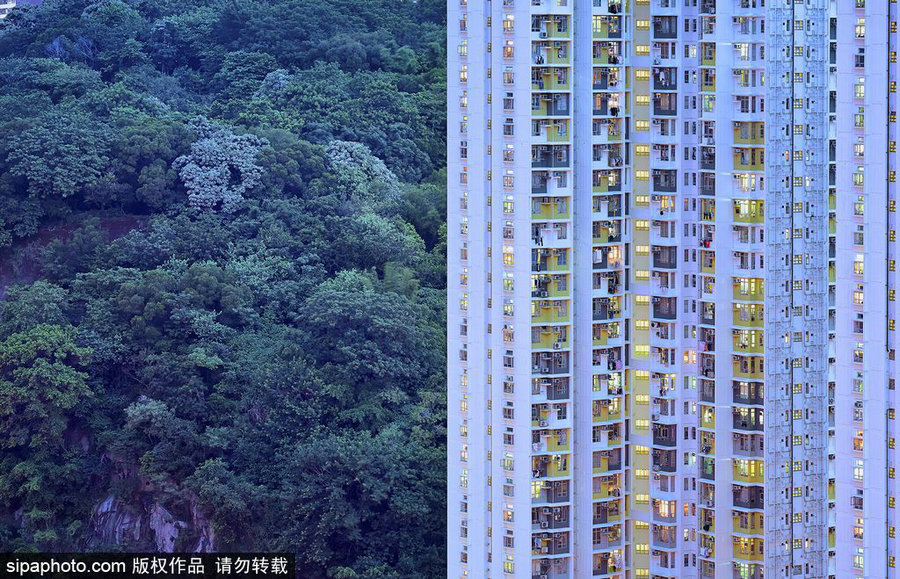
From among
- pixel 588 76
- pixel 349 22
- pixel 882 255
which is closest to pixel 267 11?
pixel 349 22

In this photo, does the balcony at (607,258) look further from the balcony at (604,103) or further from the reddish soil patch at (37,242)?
the reddish soil patch at (37,242)

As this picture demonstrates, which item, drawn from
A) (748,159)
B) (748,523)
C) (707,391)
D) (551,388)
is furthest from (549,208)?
(748,523)

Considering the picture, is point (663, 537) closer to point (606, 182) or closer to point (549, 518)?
point (549, 518)

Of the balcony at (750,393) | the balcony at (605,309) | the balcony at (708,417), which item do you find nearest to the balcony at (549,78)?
the balcony at (605,309)

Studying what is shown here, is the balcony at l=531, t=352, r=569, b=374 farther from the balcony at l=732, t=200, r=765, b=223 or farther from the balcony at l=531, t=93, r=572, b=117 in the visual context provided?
the balcony at l=531, t=93, r=572, b=117

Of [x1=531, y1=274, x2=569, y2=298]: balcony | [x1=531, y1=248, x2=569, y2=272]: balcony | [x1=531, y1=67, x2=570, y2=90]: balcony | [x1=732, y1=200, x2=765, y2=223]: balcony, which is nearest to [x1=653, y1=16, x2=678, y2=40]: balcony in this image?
[x1=531, y1=67, x2=570, y2=90]: balcony

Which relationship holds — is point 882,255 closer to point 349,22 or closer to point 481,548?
point 481,548
